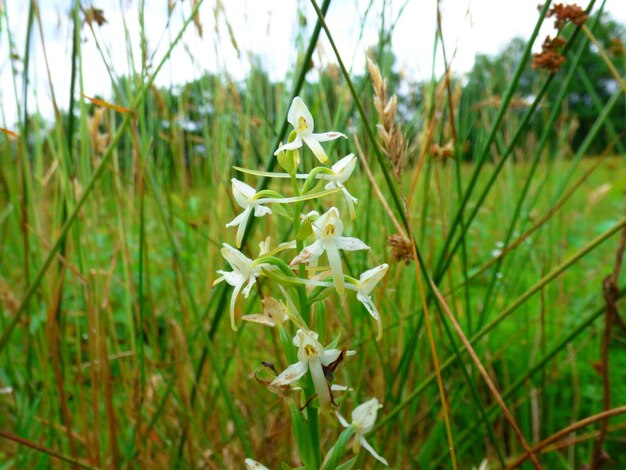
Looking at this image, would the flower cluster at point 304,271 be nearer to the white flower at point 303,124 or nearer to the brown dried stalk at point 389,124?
the white flower at point 303,124

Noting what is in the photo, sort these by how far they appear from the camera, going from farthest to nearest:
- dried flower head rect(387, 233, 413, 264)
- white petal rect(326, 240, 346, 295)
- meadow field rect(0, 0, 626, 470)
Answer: dried flower head rect(387, 233, 413, 264) < meadow field rect(0, 0, 626, 470) < white petal rect(326, 240, 346, 295)

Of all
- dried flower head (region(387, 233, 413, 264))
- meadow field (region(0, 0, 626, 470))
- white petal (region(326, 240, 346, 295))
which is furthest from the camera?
dried flower head (region(387, 233, 413, 264))

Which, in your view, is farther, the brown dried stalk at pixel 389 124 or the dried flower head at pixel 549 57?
the dried flower head at pixel 549 57

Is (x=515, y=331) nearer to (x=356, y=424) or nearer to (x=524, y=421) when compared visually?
(x=524, y=421)

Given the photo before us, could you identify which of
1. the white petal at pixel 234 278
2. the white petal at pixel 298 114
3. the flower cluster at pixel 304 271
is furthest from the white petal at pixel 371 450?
the white petal at pixel 298 114

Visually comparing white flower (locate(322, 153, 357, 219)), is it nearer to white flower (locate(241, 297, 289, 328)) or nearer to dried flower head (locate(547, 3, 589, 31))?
white flower (locate(241, 297, 289, 328))

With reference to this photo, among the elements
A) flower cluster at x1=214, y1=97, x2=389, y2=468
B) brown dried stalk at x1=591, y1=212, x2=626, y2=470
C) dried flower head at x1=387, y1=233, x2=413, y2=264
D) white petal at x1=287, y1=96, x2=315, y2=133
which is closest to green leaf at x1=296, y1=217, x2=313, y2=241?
flower cluster at x1=214, y1=97, x2=389, y2=468

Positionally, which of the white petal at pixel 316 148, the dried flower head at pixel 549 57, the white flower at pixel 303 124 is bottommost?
the white petal at pixel 316 148

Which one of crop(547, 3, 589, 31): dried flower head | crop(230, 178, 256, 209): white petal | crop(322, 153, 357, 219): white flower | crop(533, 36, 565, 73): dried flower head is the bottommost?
crop(230, 178, 256, 209): white petal
